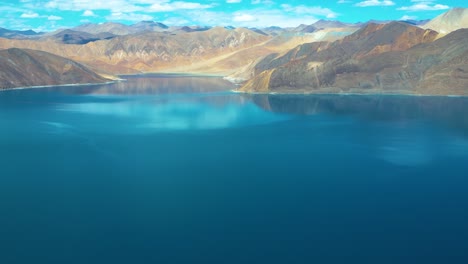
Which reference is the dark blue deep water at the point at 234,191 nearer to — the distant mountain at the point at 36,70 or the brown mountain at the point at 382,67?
the brown mountain at the point at 382,67

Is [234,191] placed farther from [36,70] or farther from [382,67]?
[36,70]

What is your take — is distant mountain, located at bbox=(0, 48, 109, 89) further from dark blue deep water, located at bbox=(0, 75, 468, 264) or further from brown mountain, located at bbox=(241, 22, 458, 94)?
dark blue deep water, located at bbox=(0, 75, 468, 264)

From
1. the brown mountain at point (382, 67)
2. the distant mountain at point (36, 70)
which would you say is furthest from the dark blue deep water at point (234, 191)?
the distant mountain at point (36, 70)

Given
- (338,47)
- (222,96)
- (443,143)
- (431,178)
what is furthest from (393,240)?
(338,47)

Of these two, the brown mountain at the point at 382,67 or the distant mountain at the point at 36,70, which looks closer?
the brown mountain at the point at 382,67

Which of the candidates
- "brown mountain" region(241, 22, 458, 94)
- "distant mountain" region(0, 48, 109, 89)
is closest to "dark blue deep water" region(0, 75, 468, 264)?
"brown mountain" region(241, 22, 458, 94)

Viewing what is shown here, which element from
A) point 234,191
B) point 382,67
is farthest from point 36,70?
point 234,191
